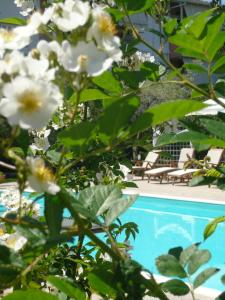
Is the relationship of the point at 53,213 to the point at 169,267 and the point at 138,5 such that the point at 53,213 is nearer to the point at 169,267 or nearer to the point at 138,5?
the point at 169,267

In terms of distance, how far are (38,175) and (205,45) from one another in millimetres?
416

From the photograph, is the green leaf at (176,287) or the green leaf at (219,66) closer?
the green leaf at (176,287)

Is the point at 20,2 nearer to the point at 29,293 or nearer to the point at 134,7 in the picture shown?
the point at 134,7

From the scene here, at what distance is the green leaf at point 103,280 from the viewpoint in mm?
681

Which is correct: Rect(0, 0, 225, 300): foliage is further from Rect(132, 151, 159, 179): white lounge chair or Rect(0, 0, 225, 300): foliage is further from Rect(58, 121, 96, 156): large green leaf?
Rect(132, 151, 159, 179): white lounge chair

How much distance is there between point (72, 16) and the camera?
23.3 inches

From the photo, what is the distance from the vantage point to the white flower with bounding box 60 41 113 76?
0.56m

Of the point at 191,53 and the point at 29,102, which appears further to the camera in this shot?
the point at 191,53

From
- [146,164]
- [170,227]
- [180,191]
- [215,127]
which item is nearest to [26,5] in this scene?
[215,127]

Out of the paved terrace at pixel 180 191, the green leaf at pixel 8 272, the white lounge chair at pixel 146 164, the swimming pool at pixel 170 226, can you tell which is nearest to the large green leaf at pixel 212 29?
the green leaf at pixel 8 272

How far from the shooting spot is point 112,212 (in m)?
0.75

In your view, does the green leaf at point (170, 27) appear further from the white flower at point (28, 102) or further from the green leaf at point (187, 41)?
the white flower at point (28, 102)

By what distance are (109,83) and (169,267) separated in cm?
32

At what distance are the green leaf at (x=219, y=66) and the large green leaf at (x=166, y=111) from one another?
0.37 metres
